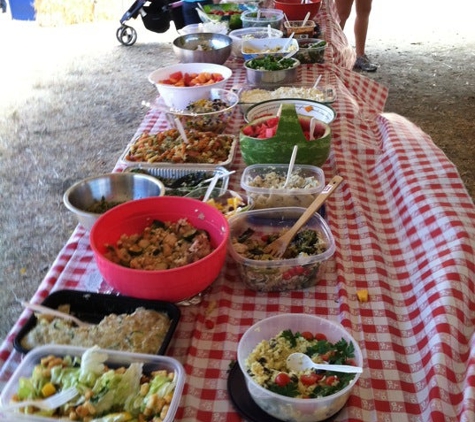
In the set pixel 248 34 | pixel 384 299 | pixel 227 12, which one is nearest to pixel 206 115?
pixel 384 299

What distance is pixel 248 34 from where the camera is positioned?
240 centimetres

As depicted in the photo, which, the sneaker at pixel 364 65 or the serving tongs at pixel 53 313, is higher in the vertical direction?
the serving tongs at pixel 53 313

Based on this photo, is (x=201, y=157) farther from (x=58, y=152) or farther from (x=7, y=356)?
(x=58, y=152)

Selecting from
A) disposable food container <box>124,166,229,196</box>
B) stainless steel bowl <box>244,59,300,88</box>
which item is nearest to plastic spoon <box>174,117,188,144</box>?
disposable food container <box>124,166,229,196</box>

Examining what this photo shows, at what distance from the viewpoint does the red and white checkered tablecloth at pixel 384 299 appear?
0.85 metres

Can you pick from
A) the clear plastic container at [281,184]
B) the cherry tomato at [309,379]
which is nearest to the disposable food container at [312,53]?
the clear plastic container at [281,184]

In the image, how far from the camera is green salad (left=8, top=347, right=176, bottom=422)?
0.74m

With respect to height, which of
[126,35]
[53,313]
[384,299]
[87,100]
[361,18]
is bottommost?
[87,100]

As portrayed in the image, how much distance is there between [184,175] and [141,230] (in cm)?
31

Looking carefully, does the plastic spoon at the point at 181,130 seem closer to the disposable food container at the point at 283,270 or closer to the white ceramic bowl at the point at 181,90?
the white ceramic bowl at the point at 181,90

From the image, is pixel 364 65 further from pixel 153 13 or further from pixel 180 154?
pixel 180 154

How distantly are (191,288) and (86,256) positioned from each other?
295 mm

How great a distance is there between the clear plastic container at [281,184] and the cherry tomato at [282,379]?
1.68 feet

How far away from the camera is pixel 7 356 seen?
2.91 ft
